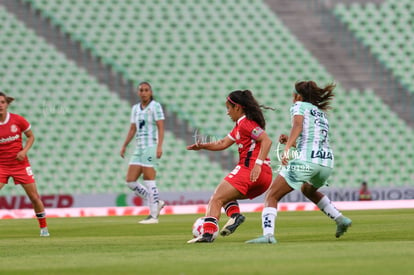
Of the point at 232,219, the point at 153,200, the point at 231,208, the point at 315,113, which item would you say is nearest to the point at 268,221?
the point at 232,219

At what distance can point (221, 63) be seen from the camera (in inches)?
1007

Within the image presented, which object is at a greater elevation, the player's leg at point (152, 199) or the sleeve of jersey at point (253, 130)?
the sleeve of jersey at point (253, 130)

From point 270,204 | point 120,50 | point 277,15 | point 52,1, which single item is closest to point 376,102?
point 277,15

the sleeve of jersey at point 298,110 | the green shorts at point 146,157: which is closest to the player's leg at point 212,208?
the sleeve of jersey at point 298,110

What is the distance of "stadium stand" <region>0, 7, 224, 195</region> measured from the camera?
2350 cm

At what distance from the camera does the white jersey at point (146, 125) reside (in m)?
15.7

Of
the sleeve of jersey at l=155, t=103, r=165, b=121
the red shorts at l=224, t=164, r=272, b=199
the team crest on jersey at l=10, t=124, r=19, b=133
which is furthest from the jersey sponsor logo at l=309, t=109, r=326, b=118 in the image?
the sleeve of jersey at l=155, t=103, r=165, b=121

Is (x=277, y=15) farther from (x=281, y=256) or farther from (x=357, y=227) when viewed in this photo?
(x=281, y=256)

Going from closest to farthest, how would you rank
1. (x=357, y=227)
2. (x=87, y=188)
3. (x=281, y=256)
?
(x=281, y=256), (x=357, y=227), (x=87, y=188)

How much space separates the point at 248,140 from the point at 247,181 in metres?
0.51

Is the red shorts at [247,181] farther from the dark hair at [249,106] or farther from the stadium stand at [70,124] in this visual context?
the stadium stand at [70,124]

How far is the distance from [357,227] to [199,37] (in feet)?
46.4

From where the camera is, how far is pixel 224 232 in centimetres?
965

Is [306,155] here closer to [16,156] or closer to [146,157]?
[16,156]
